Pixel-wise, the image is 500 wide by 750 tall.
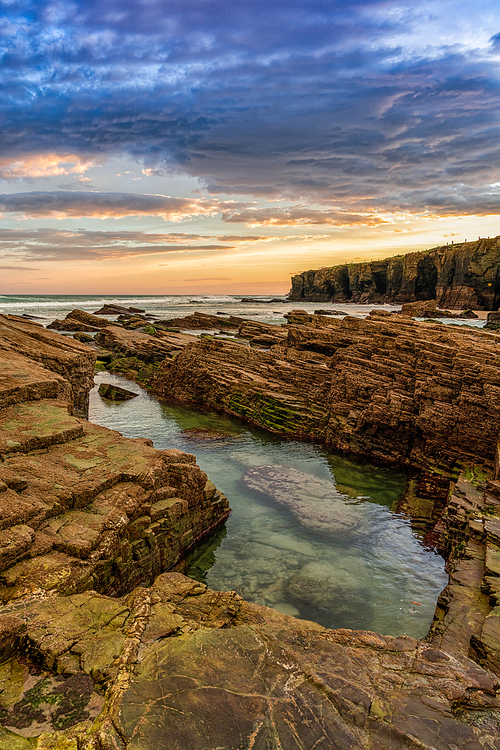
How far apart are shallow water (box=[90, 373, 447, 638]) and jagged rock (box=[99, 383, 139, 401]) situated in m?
10.4

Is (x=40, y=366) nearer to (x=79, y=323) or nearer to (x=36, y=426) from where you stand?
(x=36, y=426)

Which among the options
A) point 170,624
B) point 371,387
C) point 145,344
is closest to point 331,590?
point 170,624

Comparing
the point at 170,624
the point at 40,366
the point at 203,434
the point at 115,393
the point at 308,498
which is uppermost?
the point at 40,366

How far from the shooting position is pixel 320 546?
45.6ft

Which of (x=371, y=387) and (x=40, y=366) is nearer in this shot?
(x=40, y=366)

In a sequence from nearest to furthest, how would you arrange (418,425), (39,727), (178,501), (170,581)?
(39,727) < (170,581) < (178,501) < (418,425)

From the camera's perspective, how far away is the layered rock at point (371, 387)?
1852 centimetres

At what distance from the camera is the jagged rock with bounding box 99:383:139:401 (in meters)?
31.3

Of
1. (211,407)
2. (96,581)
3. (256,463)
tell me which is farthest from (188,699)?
(211,407)

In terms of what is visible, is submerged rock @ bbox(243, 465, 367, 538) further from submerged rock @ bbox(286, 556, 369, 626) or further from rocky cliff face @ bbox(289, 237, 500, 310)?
rocky cliff face @ bbox(289, 237, 500, 310)

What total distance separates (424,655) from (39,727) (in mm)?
5431

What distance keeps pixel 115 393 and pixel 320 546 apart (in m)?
22.2

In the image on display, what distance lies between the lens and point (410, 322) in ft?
88.9

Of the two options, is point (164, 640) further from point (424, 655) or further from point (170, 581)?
point (424, 655)
